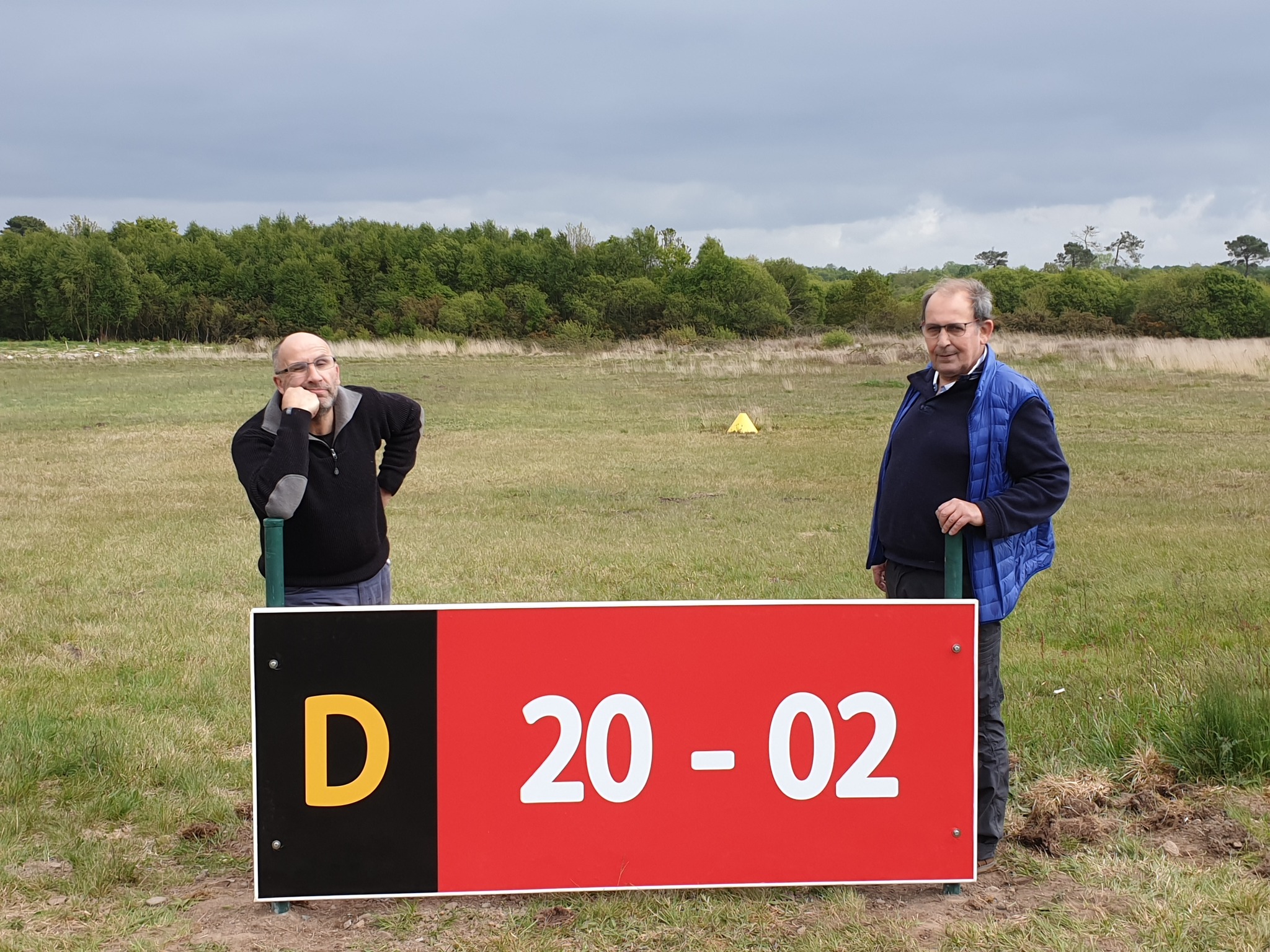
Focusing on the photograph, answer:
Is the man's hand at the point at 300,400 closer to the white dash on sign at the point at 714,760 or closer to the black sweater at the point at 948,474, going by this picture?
the white dash on sign at the point at 714,760

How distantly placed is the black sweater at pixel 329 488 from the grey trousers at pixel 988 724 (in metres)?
1.86

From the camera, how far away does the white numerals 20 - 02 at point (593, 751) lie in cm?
358

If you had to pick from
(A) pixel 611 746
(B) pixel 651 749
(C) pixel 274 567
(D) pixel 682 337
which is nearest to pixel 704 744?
(B) pixel 651 749

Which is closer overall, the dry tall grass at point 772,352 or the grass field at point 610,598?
the grass field at point 610,598

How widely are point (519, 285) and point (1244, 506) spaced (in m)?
83.5

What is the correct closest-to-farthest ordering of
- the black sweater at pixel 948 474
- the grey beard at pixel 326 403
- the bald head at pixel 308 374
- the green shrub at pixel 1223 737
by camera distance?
the black sweater at pixel 948 474, the bald head at pixel 308 374, the grey beard at pixel 326 403, the green shrub at pixel 1223 737

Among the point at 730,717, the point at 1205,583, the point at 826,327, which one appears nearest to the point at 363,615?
the point at 730,717

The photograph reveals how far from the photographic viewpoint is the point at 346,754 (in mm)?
3557

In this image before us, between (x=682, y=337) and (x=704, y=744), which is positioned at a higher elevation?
(x=682, y=337)

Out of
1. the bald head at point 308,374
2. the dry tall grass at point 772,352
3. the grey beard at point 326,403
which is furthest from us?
the dry tall grass at point 772,352

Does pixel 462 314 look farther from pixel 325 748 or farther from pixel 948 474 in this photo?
pixel 325 748

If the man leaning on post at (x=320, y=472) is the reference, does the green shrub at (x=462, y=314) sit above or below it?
above

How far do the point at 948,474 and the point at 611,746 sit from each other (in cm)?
138

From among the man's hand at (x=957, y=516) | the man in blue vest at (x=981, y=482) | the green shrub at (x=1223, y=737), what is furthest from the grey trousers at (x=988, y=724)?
the green shrub at (x=1223, y=737)
